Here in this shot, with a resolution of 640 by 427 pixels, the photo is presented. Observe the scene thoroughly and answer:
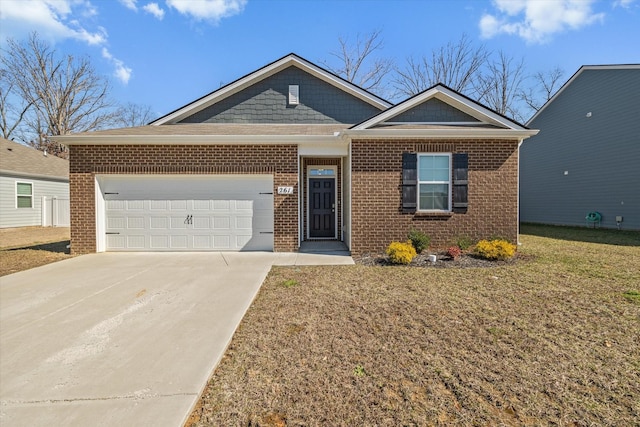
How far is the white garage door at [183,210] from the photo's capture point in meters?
9.07

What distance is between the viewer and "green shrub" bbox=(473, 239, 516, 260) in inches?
295

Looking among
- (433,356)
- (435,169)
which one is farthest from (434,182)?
(433,356)

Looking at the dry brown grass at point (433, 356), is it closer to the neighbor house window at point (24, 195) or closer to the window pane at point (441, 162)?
the window pane at point (441, 162)

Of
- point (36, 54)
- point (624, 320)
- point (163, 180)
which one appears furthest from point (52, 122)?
point (624, 320)

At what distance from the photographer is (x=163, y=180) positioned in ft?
29.8

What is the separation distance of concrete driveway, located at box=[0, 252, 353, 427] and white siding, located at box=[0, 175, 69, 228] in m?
13.0

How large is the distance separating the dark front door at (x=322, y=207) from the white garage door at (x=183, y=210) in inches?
83.8

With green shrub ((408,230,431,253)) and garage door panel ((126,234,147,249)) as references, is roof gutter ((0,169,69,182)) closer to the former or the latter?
garage door panel ((126,234,147,249))

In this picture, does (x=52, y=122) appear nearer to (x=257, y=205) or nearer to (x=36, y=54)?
(x=36, y=54)

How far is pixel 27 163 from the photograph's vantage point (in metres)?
17.9

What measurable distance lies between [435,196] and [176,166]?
6894 mm

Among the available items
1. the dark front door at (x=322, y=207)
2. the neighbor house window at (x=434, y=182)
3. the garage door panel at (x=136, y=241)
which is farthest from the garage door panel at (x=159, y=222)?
the neighbor house window at (x=434, y=182)

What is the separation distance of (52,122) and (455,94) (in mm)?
34703

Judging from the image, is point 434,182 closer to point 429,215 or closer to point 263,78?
point 429,215
